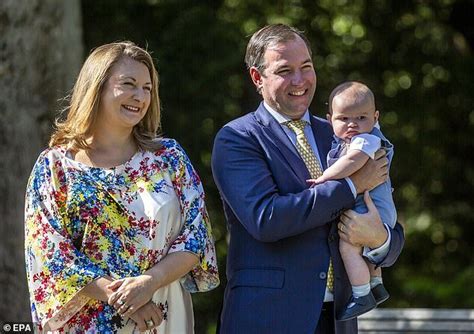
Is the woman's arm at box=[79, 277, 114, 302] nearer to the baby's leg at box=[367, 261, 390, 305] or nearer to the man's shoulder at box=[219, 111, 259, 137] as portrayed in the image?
the man's shoulder at box=[219, 111, 259, 137]

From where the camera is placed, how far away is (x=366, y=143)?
13.8ft

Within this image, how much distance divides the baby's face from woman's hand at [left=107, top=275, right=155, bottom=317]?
0.94m

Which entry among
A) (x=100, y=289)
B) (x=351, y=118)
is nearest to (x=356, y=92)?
(x=351, y=118)

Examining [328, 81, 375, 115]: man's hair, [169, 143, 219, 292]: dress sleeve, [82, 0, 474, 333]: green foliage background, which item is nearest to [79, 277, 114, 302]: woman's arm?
[169, 143, 219, 292]: dress sleeve

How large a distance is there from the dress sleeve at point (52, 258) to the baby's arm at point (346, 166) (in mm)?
921

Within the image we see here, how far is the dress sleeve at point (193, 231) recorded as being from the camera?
13.7 ft

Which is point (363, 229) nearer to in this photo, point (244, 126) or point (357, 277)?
point (357, 277)

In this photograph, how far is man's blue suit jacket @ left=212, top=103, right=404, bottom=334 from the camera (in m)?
4.08

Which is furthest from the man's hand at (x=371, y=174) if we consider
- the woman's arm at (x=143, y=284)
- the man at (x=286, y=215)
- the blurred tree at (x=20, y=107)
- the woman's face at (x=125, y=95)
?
the blurred tree at (x=20, y=107)

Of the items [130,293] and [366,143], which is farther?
[366,143]

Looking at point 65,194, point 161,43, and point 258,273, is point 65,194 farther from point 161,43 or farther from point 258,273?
point 161,43

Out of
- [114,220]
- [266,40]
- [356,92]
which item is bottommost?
[114,220]

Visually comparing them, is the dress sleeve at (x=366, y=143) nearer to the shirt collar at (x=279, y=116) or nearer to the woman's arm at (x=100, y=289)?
the shirt collar at (x=279, y=116)

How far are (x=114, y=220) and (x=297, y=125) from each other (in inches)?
33.0
